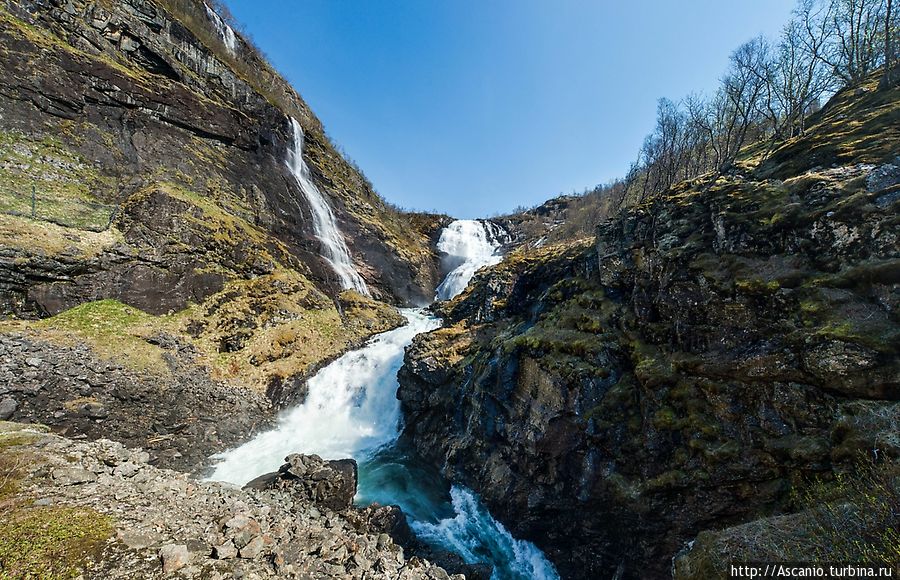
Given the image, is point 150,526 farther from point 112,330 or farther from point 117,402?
point 112,330

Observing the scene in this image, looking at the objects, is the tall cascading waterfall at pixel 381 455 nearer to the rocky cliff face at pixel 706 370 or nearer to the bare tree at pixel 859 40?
the rocky cliff face at pixel 706 370

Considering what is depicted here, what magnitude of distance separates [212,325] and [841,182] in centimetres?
2872

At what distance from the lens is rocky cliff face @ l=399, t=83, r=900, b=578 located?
727 centimetres

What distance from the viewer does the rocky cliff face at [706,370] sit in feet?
23.9

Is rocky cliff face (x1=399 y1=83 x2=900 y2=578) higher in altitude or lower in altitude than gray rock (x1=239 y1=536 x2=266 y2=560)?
higher

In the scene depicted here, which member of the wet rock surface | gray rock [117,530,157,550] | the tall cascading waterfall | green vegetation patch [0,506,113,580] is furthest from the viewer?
the wet rock surface

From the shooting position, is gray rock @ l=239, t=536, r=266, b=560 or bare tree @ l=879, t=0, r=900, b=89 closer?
gray rock @ l=239, t=536, r=266, b=560

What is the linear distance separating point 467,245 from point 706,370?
45049mm

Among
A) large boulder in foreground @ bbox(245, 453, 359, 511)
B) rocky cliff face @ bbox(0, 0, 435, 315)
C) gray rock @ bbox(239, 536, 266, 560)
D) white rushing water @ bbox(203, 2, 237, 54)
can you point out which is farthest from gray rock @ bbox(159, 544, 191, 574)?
white rushing water @ bbox(203, 2, 237, 54)

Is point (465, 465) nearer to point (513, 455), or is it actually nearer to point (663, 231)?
point (513, 455)

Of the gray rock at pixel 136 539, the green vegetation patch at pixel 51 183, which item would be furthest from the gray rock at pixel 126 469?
the green vegetation patch at pixel 51 183

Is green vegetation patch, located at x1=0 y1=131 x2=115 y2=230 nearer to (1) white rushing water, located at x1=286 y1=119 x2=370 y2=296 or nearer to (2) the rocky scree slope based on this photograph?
(2) the rocky scree slope

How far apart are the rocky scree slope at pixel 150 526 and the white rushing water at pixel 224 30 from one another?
46.8m

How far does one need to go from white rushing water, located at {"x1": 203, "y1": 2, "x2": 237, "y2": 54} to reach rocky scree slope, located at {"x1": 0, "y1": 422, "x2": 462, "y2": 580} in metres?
46.8
